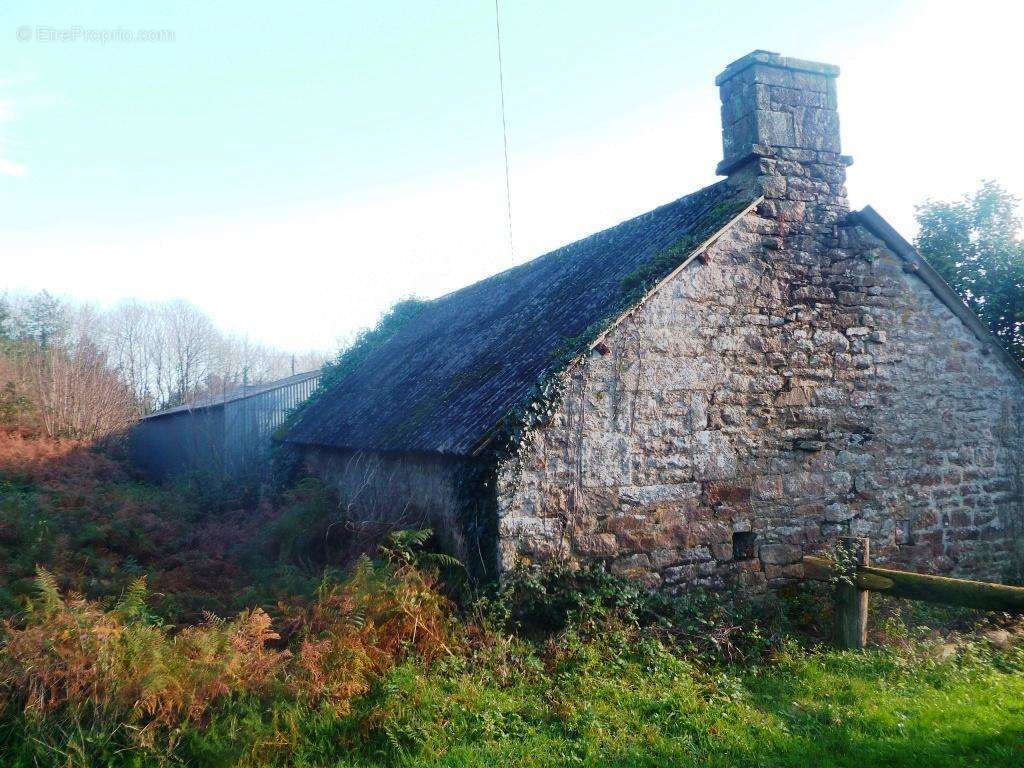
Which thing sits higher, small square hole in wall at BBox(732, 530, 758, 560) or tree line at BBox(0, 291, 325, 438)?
tree line at BBox(0, 291, 325, 438)

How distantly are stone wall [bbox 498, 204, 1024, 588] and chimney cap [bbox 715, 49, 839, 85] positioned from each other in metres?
1.31

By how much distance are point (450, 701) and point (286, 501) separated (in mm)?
7492

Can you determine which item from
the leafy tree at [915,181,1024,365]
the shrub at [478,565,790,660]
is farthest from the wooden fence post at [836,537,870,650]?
the leafy tree at [915,181,1024,365]

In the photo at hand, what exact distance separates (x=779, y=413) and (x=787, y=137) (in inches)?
134

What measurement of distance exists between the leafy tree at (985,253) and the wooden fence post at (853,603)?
9115 mm

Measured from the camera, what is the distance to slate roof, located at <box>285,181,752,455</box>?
26.6ft

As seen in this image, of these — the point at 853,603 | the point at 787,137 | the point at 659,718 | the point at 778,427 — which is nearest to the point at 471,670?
the point at 659,718

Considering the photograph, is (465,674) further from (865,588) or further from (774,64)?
(774,64)

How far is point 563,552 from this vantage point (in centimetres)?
738

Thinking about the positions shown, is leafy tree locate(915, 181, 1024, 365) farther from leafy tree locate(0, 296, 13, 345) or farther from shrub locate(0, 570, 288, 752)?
leafy tree locate(0, 296, 13, 345)

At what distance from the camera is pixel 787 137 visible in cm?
893

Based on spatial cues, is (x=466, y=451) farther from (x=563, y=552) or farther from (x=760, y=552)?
(x=760, y=552)

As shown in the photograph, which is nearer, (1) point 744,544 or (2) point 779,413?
(1) point 744,544

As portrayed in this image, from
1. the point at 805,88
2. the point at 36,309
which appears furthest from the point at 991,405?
the point at 36,309
